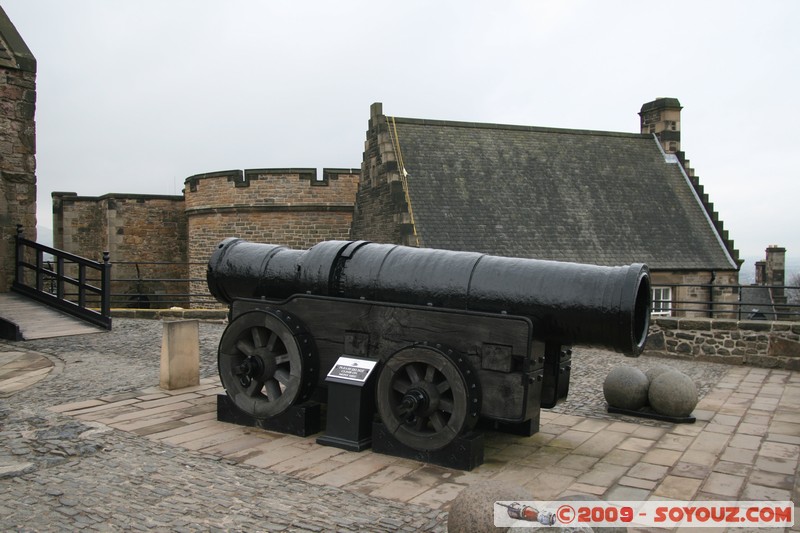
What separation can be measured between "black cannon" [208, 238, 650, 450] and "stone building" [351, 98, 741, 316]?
32.1 feet

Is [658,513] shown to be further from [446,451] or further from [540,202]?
[540,202]

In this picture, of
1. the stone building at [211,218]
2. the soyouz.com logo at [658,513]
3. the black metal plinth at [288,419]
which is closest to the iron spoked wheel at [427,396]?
the black metal plinth at [288,419]

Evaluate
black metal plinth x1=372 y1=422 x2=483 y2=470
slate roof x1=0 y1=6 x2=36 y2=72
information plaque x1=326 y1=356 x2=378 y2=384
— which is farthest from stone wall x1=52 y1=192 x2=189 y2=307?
black metal plinth x1=372 y1=422 x2=483 y2=470

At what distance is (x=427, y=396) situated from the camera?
5.04 metres

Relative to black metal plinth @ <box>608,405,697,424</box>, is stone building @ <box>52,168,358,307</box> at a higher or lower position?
higher

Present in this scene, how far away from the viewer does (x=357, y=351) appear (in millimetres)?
5566

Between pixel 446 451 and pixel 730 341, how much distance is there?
8.12 meters

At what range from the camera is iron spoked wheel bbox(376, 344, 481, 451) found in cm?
493

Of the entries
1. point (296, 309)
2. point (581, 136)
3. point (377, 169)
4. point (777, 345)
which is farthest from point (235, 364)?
point (581, 136)

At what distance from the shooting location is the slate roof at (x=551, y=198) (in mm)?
16484

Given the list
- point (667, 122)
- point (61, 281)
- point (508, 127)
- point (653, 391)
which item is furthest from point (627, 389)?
point (667, 122)

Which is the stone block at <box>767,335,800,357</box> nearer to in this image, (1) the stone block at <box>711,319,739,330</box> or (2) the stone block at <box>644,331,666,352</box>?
(1) the stone block at <box>711,319,739,330</box>

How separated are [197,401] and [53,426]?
1535 mm

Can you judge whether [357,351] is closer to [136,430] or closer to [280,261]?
[280,261]
